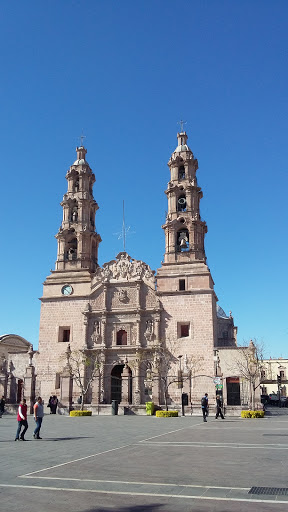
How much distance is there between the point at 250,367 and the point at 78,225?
24.2 m

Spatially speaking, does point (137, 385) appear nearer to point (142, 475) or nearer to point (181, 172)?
point (181, 172)

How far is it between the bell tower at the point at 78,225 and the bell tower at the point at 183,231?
8.53 m

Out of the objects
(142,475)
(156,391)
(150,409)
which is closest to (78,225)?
(156,391)

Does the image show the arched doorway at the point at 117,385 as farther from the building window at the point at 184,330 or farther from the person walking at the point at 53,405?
the person walking at the point at 53,405

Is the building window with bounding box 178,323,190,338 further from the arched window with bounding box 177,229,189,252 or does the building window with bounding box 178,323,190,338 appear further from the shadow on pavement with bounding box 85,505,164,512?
the shadow on pavement with bounding box 85,505,164,512

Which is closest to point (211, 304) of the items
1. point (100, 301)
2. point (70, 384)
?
point (100, 301)

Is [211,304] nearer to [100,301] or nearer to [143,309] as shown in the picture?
[143,309]

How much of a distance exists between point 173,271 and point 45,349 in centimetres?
1514

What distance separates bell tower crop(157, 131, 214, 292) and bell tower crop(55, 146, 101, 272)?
8.53 metres

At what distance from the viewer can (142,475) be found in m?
9.18

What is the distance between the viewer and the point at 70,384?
126 ft

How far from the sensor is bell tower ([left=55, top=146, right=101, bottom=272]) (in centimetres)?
4934

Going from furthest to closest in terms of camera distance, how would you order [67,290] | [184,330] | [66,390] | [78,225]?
[78,225]
[67,290]
[184,330]
[66,390]

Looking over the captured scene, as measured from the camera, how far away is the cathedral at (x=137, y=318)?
138ft
